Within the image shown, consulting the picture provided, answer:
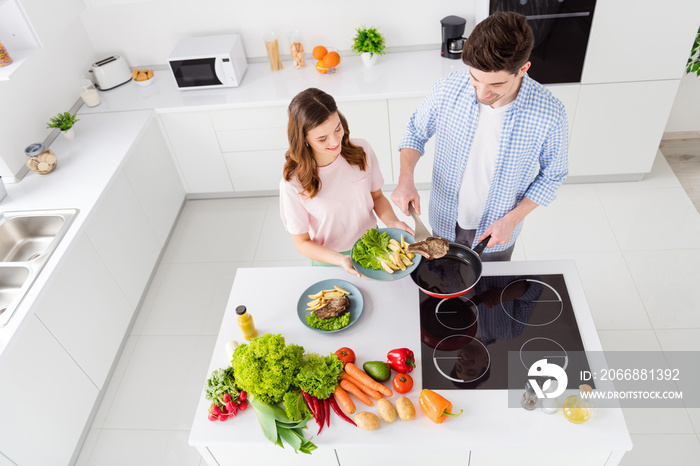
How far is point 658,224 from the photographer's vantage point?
3.50 m

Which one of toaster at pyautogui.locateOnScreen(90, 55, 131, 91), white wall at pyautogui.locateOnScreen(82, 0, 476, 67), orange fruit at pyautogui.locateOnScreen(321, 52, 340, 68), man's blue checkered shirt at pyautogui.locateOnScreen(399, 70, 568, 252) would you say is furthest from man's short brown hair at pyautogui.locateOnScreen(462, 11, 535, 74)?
toaster at pyautogui.locateOnScreen(90, 55, 131, 91)

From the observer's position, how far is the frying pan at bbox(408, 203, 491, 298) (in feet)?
6.41

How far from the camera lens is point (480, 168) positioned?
6.98 feet

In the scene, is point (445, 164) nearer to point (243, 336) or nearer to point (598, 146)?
point (243, 336)

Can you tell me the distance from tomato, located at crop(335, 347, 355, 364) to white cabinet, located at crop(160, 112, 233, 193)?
236 cm

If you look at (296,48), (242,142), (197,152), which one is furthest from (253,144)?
(296,48)

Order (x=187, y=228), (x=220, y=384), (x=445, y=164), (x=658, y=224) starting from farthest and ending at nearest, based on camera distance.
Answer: (x=187, y=228) → (x=658, y=224) → (x=445, y=164) → (x=220, y=384)

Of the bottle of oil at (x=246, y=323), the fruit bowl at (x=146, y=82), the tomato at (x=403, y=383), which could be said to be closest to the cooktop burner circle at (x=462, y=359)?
the tomato at (x=403, y=383)

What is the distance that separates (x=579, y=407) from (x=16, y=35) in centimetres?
357

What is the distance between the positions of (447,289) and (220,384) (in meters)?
0.87

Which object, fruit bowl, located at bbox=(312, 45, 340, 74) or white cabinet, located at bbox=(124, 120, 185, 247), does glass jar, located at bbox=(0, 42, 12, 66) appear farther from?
fruit bowl, located at bbox=(312, 45, 340, 74)

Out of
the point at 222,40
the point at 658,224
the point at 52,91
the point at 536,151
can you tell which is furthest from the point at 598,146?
the point at 52,91

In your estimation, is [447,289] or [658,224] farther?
[658,224]

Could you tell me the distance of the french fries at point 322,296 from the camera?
201cm
